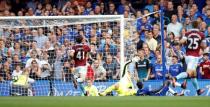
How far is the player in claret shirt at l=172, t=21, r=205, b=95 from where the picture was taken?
10914mm

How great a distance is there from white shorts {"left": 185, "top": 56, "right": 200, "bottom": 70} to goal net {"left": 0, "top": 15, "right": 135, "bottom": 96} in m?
1.55

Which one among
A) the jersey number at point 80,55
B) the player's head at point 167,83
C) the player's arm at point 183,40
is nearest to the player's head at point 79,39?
the jersey number at point 80,55

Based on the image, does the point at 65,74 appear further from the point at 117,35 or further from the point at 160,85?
the point at 160,85

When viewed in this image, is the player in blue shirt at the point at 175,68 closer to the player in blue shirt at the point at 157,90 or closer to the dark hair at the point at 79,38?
the player in blue shirt at the point at 157,90

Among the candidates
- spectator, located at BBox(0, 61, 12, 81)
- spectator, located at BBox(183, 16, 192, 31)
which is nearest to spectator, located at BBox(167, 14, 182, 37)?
spectator, located at BBox(183, 16, 192, 31)

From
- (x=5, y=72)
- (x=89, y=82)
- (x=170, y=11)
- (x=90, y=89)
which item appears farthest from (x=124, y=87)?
(x=170, y=11)

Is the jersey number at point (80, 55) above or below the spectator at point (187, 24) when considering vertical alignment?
below

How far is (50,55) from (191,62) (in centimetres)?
305

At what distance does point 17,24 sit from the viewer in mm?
10156

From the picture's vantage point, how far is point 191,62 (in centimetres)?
1115

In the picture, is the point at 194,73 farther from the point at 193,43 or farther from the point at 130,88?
the point at 130,88

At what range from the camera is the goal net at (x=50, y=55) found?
10125 millimetres

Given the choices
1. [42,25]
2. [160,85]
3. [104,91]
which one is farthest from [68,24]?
[160,85]

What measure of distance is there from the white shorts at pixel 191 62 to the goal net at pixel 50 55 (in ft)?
5.07
